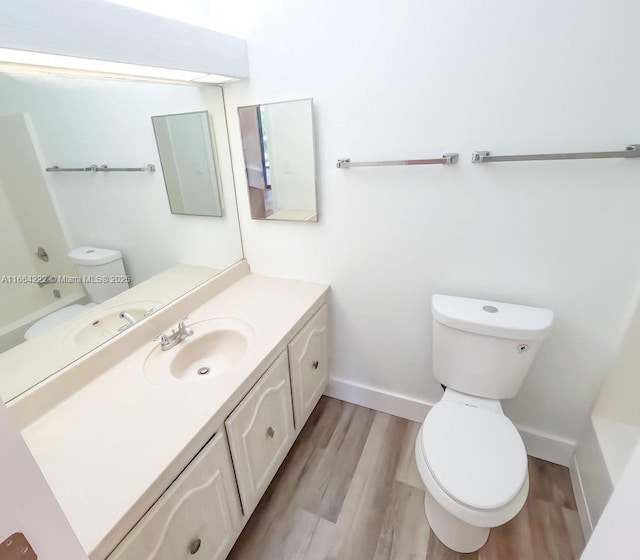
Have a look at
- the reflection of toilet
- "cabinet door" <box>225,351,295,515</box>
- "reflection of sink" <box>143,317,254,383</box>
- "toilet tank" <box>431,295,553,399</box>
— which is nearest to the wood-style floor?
"cabinet door" <box>225,351,295,515</box>

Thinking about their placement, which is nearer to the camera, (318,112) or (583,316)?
(583,316)

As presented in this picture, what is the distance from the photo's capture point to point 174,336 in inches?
53.0

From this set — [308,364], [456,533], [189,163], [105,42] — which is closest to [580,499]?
[456,533]

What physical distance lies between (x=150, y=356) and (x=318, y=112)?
1.23m

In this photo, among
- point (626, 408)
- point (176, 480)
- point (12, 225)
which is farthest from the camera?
point (626, 408)

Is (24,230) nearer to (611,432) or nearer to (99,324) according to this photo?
(99,324)

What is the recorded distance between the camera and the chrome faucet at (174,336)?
51.8 inches

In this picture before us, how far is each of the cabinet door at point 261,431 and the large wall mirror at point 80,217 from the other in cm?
57

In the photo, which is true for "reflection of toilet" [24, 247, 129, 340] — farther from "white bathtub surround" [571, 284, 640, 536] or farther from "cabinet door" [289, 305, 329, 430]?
"white bathtub surround" [571, 284, 640, 536]

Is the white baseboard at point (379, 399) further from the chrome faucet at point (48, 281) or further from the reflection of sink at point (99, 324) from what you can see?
the chrome faucet at point (48, 281)

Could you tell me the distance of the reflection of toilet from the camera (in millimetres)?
1137

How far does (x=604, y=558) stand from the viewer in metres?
0.78

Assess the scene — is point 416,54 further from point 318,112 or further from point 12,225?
point 12,225

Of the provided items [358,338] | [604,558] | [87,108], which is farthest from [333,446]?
[87,108]
